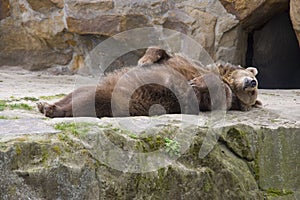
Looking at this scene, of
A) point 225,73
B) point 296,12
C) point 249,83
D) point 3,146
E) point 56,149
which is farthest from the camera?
point 296,12

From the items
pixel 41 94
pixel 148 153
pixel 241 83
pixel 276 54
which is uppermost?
pixel 241 83

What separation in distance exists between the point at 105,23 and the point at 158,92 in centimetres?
266

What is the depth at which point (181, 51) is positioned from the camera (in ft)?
17.9

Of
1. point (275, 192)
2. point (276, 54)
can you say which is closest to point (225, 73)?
point (275, 192)

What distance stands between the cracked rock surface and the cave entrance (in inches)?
105

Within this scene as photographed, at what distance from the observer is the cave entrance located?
19.5 ft

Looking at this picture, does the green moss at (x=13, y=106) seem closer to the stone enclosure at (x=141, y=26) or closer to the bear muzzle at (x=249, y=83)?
the bear muzzle at (x=249, y=83)

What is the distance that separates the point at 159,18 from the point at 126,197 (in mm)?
3264

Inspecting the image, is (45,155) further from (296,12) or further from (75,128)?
(296,12)

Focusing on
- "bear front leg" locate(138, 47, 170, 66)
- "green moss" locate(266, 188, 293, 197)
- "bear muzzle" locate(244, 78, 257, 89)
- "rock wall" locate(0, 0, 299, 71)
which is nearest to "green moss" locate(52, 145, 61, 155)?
"bear front leg" locate(138, 47, 170, 66)

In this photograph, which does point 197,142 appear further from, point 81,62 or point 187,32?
point 81,62

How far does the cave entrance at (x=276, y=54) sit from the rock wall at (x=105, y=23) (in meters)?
0.29

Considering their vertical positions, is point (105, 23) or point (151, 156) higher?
point (105, 23)

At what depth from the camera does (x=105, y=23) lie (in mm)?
5504
